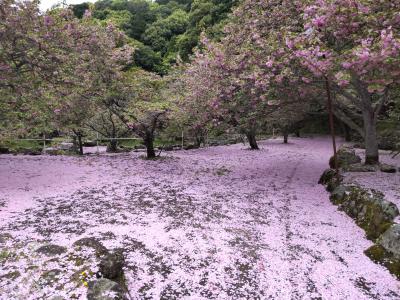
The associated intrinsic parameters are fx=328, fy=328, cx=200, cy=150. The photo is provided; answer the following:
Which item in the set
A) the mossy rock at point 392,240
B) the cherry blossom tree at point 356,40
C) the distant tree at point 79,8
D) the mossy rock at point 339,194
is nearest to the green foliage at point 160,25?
the distant tree at point 79,8

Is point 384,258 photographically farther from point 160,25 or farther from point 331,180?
point 160,25

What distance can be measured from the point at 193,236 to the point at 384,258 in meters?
3.46

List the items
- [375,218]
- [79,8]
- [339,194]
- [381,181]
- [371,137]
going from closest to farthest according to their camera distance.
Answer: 1. [375,218]
2. [339,194]
3. [381,181]
4. [371,137]
5. [79,8]

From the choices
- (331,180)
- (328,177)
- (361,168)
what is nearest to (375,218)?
(331,180)

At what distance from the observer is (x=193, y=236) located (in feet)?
21.7

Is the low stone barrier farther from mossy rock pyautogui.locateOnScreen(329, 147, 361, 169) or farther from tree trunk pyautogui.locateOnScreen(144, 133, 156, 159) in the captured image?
tree trunk pyautogui.locateOnScreen(144, 133, 156, 159)

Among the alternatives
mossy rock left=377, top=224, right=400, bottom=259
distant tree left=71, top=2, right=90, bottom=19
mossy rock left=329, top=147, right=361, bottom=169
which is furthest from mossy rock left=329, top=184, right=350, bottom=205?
distant tree left=71, top=2, right=90, bottom=19

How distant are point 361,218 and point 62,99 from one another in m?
10.3

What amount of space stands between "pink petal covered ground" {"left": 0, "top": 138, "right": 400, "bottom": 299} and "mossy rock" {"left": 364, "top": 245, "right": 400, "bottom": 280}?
126mm

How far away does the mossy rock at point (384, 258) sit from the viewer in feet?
17.5

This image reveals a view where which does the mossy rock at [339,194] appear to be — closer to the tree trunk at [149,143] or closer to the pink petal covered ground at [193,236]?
the pink petal covered ground at [193,236]

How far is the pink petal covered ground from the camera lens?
4.86 m

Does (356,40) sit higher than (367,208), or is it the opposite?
(356,40)

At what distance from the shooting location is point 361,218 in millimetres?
7352
